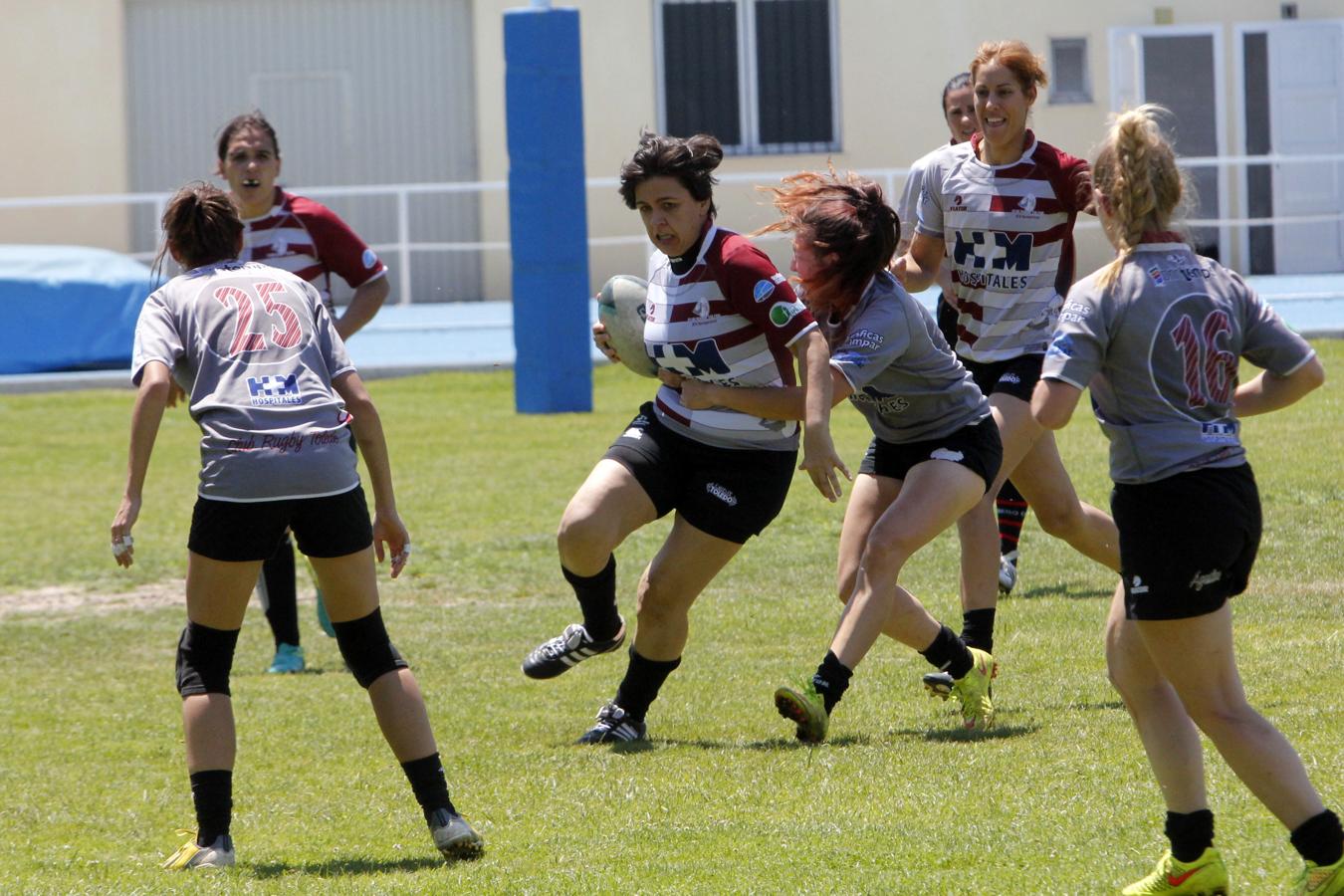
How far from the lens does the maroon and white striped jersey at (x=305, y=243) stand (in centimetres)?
723

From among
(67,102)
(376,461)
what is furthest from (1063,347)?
(67,102)

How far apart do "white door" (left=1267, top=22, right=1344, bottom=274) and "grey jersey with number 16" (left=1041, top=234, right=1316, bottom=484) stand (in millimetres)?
19406

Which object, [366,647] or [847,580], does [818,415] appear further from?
[366,647]

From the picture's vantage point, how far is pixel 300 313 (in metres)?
4.70

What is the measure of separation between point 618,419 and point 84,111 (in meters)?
11.3

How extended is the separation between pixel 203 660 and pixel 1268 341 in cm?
262

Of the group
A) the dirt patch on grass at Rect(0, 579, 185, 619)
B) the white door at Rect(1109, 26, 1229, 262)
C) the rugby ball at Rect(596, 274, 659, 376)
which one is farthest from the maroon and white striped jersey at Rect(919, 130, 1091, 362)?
the white door at Rect(1109, 26, 1229, 262)

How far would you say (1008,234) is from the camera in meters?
6.15

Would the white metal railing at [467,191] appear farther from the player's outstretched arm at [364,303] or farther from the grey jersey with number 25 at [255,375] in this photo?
the grey jersey with number 25 at [255,375]

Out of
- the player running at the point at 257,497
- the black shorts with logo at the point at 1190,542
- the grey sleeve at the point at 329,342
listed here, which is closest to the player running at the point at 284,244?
the grey sleeve at the point at 329,342

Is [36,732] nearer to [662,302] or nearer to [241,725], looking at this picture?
[241,725]

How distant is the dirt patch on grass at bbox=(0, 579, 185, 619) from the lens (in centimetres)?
919

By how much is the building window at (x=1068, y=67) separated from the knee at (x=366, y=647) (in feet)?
63.1

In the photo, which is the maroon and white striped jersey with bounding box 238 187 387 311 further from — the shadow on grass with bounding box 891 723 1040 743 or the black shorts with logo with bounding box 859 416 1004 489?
the shadow on grass with bounding box 891 723 1040 743
